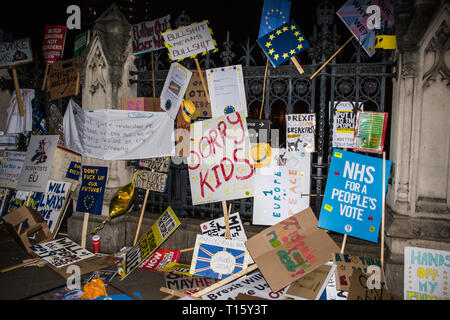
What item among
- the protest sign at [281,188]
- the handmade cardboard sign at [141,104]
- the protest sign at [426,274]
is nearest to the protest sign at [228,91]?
the protest sign at [281,188]

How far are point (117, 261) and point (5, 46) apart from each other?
5974mm

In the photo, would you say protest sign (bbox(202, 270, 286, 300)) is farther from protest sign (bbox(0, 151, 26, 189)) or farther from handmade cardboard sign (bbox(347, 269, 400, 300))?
protest sign (bbox(0, 151, 26, 189))

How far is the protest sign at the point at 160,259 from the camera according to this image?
15.7 feet

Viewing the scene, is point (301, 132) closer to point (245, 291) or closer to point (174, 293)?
point (245, 291)

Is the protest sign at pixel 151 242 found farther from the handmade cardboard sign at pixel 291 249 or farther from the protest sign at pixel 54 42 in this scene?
the protest sign at pixel 54 42

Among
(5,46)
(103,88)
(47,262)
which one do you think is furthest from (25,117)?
(47,262)

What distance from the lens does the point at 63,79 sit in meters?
6.05

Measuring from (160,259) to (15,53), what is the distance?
6.04 m

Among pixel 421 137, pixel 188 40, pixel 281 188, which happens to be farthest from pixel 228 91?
pixel 421 137

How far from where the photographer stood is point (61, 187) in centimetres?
596

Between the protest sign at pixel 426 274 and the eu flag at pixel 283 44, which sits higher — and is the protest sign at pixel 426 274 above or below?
below

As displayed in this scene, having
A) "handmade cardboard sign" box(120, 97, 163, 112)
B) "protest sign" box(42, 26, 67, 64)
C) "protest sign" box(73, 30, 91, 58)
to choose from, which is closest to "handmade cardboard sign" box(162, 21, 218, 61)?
"handmade cardboard sign" box(120, 97, 163, 112)

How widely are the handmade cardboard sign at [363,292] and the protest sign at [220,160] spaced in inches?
74.6

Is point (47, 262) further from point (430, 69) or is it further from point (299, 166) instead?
point (430, 69)
